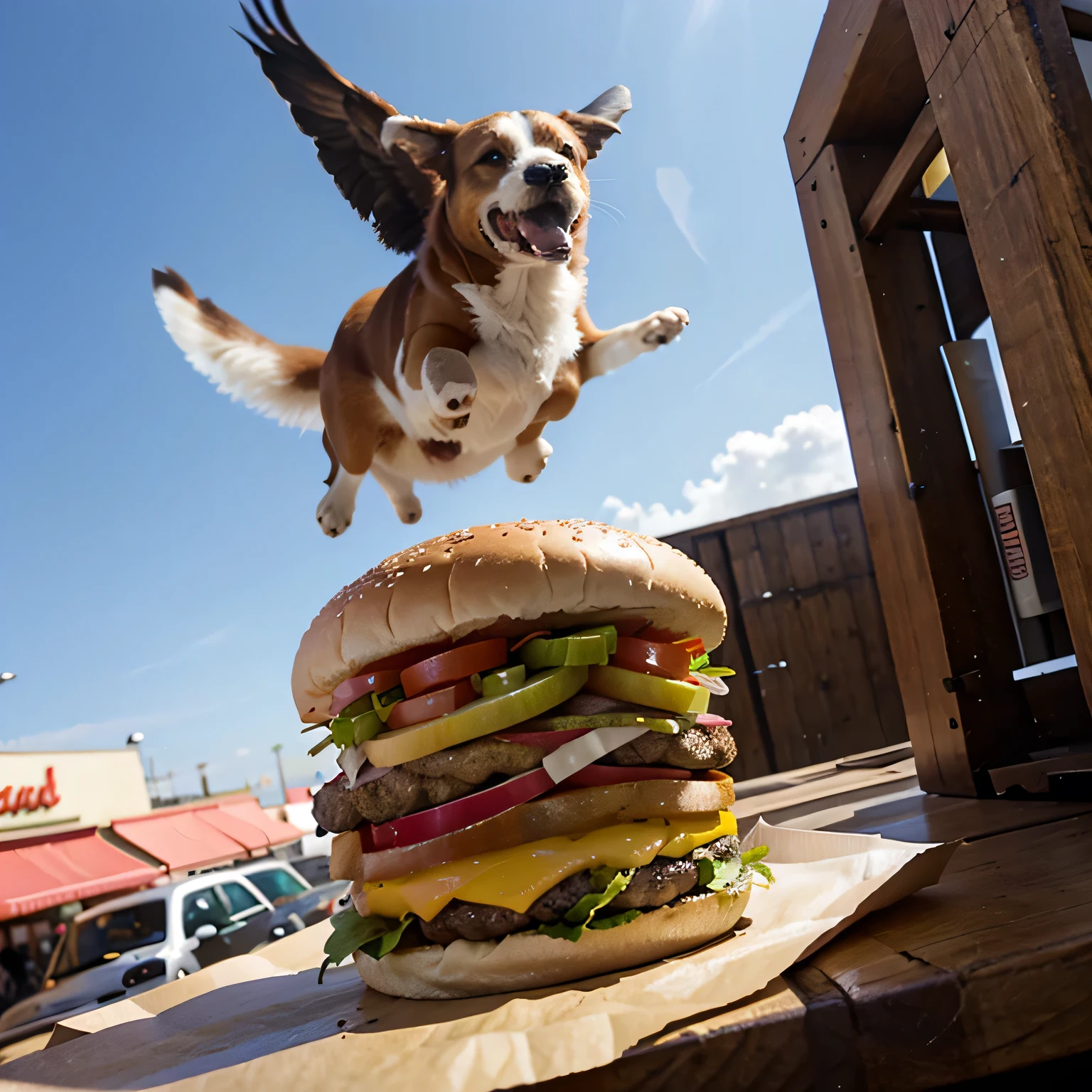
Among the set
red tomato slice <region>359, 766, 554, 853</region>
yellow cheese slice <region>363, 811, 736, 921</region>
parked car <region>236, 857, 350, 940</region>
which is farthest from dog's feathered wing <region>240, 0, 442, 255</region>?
parked car <region>236, 857, 350, 940</region>

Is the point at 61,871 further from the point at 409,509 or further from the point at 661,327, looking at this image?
the point at 661,327

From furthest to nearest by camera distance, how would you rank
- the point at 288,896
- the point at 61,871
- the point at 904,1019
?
the point at 61,871
the point at 288,896
the point at 904,1019

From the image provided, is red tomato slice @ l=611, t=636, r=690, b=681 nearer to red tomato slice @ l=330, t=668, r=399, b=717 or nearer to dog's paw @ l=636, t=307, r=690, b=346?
red tomato slice @ l=330, t=668, r=399, b=717

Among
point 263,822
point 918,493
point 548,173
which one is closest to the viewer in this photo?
point 548,173

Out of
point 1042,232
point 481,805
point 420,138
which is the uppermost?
point 420,138

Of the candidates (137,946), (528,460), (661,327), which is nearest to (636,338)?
(661,327)

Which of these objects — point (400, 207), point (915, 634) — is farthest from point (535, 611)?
point (915, 634)

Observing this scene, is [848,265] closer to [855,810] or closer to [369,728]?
[855,810]
